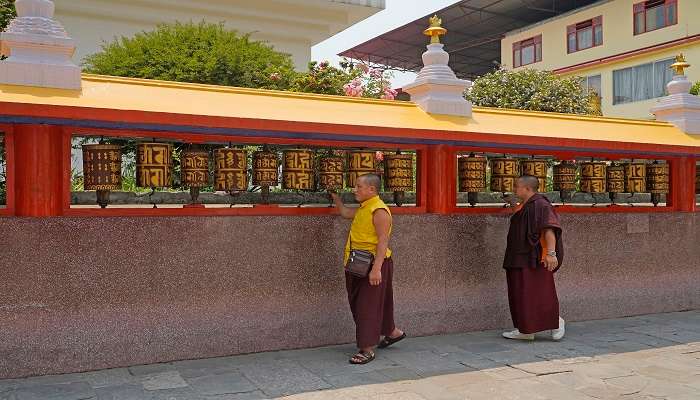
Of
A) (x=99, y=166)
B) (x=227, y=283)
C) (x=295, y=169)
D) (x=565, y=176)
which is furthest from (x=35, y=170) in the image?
(x=565, y=176)

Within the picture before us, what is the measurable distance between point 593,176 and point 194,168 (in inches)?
171

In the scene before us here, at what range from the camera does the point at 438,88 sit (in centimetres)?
628

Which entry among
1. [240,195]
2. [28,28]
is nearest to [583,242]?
[240,195]

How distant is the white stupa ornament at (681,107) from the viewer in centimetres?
775

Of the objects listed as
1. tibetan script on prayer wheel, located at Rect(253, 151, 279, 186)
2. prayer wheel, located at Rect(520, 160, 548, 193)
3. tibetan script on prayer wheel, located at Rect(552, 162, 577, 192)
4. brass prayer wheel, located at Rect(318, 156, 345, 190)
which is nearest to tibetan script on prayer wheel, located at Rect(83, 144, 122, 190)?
tibetan script on prayer wheel, located at Rect(253, 151, 279, 186)

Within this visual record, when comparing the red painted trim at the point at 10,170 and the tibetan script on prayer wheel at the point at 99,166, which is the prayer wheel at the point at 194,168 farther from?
the red painted trim at the point at 10,170

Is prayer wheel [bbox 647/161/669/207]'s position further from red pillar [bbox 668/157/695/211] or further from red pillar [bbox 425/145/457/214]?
red pillar [bbox 425/145/457/214]

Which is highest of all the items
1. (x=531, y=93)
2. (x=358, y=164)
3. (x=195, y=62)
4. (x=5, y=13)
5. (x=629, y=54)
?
(x=629, y=54)

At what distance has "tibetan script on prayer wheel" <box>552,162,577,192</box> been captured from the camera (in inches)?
275

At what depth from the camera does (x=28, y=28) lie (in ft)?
15.6

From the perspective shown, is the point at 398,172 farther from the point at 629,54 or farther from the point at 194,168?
the point at 629,54

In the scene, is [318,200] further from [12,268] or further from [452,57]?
[452,57]

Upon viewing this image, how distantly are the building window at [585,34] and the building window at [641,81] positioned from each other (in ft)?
6.12

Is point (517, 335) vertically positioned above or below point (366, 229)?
below
